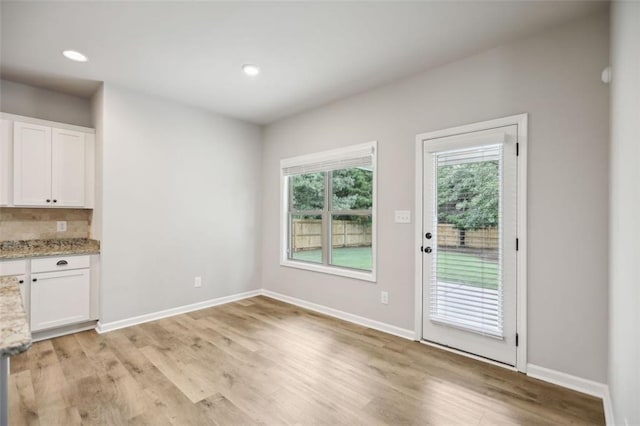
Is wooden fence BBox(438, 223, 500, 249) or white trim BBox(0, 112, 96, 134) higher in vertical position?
white trim BBox(0, 112, 96, 134)

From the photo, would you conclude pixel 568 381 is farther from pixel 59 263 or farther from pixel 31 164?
pixel 31 164

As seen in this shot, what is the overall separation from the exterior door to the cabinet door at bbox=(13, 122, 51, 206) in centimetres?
394

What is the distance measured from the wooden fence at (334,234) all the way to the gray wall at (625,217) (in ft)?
7.20

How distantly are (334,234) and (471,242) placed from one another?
1.80 metres

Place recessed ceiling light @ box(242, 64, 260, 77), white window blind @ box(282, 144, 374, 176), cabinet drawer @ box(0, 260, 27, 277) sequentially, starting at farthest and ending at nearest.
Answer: white window blind @ box(282, 144, 374, 176) < recessed ceiling light @ box(242, 64, 260, 77) < cabinet drawer @ box(0, 260, 27, 277)

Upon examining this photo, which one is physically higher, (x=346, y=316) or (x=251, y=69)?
(x=251, y=69)

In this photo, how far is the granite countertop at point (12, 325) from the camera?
862 mm

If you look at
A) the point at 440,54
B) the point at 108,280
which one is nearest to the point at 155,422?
the point at 108,280

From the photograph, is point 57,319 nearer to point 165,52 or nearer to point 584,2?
point 165,52

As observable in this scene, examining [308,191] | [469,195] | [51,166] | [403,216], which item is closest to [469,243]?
[469,195]

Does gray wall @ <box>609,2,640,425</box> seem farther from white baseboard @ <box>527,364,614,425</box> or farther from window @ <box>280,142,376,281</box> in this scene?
window @ <box>280,142,376,281</box>

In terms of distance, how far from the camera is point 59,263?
312 cm

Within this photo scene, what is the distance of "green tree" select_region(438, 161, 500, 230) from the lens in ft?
8.49

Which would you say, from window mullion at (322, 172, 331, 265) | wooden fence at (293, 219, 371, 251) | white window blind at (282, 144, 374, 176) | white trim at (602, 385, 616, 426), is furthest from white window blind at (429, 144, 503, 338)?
window mullion at (322, 172, 331, 265)
